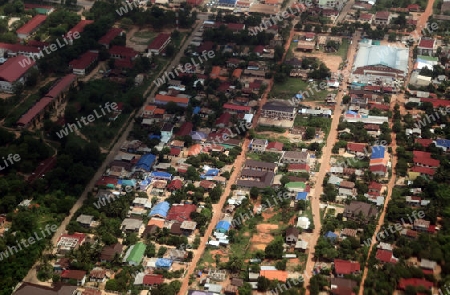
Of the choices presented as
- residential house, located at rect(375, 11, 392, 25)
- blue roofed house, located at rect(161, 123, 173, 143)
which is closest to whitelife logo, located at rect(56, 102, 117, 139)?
blue roofed house, located at rect(161, 123, 173, 143)

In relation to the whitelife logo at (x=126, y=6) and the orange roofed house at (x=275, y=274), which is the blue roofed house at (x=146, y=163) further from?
the whitelife logo at (x=126, y=6)

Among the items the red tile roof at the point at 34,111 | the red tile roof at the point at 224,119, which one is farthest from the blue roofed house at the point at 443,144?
the red tile roof at the point at 34,111

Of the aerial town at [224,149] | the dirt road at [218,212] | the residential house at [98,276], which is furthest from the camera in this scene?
the aerial town at [224,149]

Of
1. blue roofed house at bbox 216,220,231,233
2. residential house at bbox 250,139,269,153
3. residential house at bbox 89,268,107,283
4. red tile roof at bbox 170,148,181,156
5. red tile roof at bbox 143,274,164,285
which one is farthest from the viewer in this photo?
residential house at bbox 250,139,269,153

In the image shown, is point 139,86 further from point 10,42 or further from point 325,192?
point 325,192

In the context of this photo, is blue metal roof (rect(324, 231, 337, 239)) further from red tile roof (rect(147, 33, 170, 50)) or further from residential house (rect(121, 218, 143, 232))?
red tile roof (rect(147, 33, 170, 50))

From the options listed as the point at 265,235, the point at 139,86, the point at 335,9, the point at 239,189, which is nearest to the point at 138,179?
the point at 239,189
